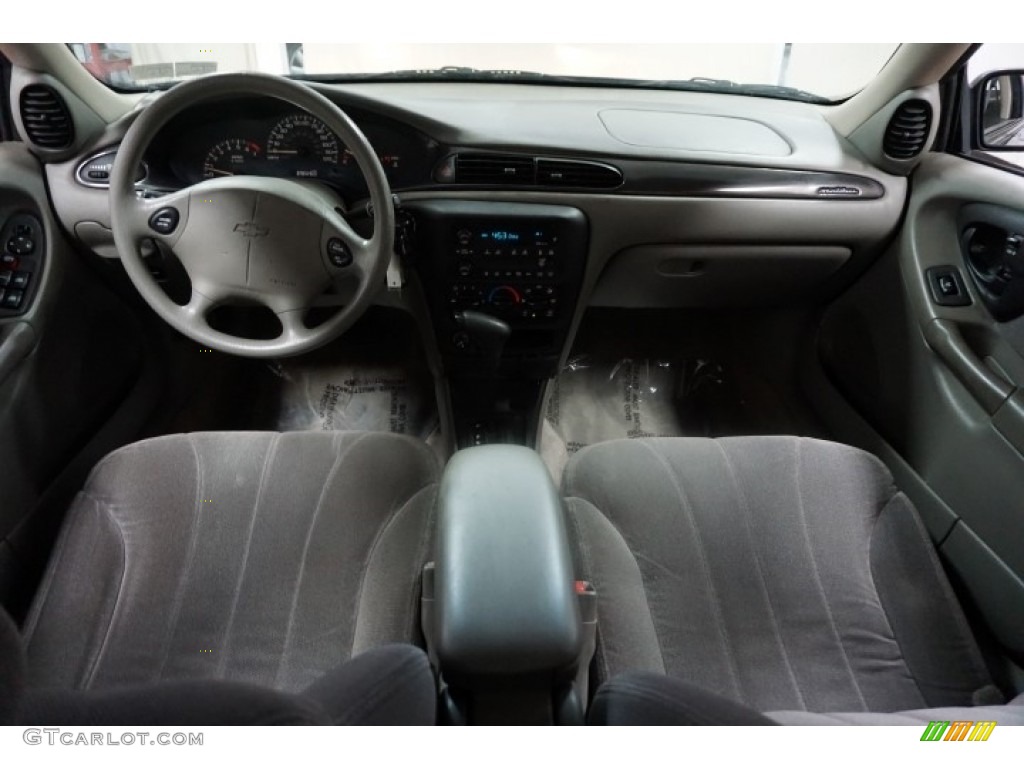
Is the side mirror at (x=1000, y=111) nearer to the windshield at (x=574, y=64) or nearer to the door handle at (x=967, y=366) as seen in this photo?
the windshield at (x=574, y=64)

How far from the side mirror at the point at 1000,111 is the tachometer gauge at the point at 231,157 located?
1.45 m

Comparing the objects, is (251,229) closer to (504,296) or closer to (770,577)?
(504,296)

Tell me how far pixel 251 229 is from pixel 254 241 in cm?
2

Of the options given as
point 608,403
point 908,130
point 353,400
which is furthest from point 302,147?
point 908,130

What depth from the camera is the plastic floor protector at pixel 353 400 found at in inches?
72.0

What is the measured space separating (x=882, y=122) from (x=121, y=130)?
1.52 meters

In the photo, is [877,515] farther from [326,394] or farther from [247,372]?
[247,372]

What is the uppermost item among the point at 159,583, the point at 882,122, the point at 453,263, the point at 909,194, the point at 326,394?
the point at 882,122

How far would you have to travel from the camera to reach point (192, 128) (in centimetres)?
124

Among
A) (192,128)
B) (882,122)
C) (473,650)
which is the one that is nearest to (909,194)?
(882,122)

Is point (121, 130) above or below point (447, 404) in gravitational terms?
above

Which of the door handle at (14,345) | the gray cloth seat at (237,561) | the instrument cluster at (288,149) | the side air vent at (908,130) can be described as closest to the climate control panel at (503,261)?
the instrument cluster at (288,149)

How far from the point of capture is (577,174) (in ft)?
4.23

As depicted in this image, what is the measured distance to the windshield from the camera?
134cm
